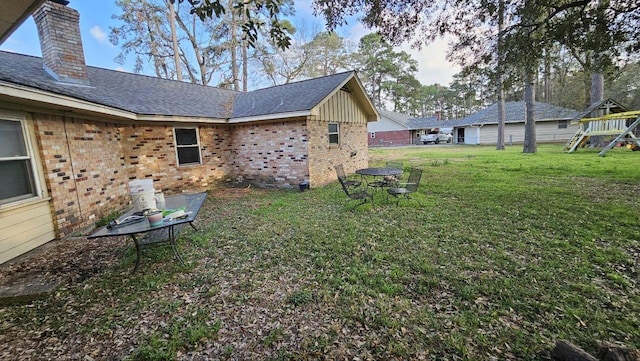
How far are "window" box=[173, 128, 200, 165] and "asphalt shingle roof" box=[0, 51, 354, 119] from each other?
710 millimetres

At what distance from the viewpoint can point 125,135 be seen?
7621 millimetres

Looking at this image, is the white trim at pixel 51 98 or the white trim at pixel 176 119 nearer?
the white trim at pixel 51 98

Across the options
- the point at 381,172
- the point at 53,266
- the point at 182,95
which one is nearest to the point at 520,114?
the point at 381,172

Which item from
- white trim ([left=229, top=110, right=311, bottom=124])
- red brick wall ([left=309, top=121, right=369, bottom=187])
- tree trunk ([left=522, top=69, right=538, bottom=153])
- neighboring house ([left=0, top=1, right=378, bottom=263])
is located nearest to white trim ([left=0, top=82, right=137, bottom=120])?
neighboring house ([left=0, top=1, right=378, bottom=263])

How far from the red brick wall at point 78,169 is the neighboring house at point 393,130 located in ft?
106

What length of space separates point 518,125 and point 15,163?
35.3 meters

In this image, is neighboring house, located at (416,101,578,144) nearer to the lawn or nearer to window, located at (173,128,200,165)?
the lawn

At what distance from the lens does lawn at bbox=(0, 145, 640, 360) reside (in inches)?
93.1

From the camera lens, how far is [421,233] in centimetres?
480

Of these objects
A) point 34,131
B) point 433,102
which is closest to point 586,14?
point 34,131

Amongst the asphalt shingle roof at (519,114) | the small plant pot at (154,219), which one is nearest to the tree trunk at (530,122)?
the asphalt shingle roof at (519,114)

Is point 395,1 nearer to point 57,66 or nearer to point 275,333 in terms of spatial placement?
Answer: point 275,333

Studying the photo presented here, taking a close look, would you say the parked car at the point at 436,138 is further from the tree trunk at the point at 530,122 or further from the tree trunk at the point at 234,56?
the tree trunk at the point at 234,56

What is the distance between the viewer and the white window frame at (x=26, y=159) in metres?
4.23
